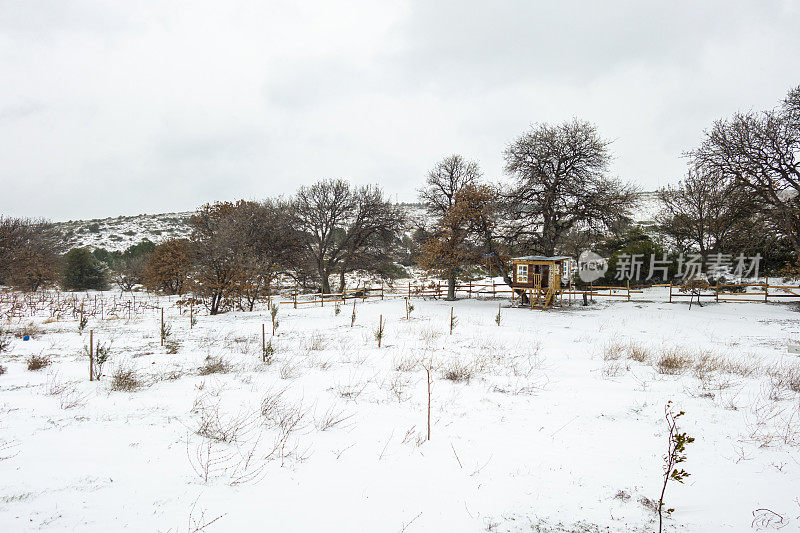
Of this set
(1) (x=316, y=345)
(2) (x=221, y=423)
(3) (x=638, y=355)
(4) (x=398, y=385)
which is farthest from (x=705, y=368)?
(2) (x=221, y=423)

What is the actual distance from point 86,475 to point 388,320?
13.8 meters

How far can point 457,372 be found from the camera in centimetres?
705

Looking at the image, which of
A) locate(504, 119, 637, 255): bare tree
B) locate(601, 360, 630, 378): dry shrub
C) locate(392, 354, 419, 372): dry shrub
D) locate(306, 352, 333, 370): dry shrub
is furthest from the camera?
locate(504, 119, 637, 255): bare tree

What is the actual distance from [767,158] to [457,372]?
75.5 ft

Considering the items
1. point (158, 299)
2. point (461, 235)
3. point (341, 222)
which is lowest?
point (158, 299)

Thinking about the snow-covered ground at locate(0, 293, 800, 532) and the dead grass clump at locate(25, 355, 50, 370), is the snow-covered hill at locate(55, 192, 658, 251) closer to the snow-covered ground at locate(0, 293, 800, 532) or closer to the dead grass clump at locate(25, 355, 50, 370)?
the snow-covered ground at locate(0, 293, 800, 532)

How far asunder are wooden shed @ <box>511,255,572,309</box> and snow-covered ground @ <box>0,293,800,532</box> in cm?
1486

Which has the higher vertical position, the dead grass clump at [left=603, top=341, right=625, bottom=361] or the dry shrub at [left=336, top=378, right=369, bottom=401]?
the dry shrub at [left=336, top=378, right=369, bottom=401]

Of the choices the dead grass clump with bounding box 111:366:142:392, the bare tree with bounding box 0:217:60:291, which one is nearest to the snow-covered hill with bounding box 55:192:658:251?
the bare tree with bounding box 0:217:60:291

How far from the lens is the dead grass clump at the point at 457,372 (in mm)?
6820

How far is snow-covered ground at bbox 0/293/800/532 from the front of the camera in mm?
2936

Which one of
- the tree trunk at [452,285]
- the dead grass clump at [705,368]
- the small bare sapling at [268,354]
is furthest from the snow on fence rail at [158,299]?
the dead grass clump at [705,368]

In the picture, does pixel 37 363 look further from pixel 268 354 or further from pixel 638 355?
pixel 638 355

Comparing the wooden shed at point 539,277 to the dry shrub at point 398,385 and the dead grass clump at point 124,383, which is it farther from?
the dead grass clump at point 124,383
